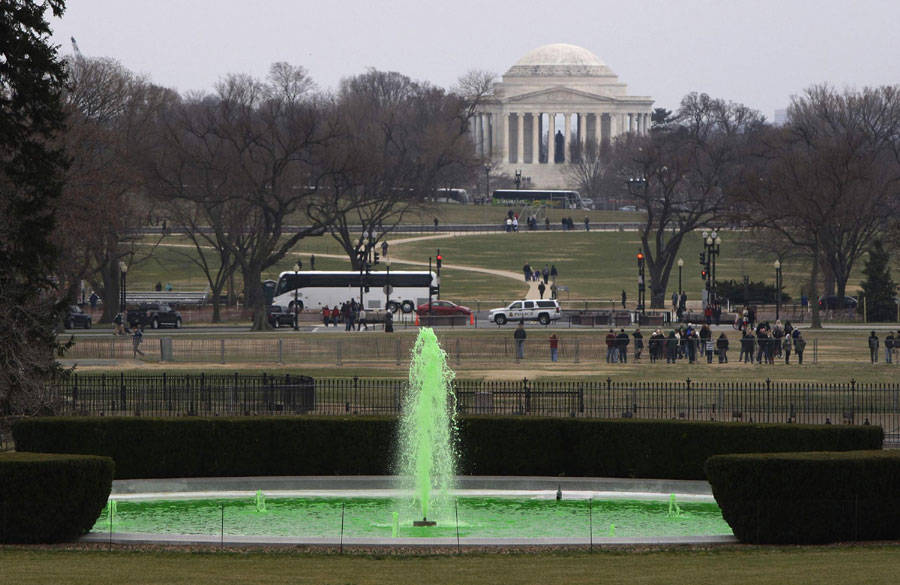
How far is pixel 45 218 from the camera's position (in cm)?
3325

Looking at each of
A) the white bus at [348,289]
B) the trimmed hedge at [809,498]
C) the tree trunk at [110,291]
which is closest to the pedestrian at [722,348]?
the trimmed hedge at [809,498]

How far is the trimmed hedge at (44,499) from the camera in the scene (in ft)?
70.5

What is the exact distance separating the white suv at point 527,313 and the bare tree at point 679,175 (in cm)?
998

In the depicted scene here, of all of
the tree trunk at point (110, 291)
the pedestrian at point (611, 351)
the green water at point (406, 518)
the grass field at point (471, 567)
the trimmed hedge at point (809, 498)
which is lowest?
the green water at point (406, 518)

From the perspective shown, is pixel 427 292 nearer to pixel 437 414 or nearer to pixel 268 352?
pixel 268 352

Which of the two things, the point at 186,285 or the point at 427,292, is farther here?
the point at 186,285

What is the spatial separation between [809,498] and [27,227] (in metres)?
18.7

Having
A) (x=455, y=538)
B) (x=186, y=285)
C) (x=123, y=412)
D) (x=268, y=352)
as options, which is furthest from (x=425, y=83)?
(x=455, y=538)

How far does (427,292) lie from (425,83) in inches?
3900

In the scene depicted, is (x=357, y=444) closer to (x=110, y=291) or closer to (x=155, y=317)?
(x=155, y=317)

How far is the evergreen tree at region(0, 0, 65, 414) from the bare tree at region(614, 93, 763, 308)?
51454 mm

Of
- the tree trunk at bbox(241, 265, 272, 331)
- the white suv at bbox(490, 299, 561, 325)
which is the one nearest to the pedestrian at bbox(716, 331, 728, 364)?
the white suv at bbox(490, 299, 561, 325)

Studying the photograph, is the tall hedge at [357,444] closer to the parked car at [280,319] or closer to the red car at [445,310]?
the parked car at [280,319]

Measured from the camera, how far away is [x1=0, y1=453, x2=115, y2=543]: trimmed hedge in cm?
2150
